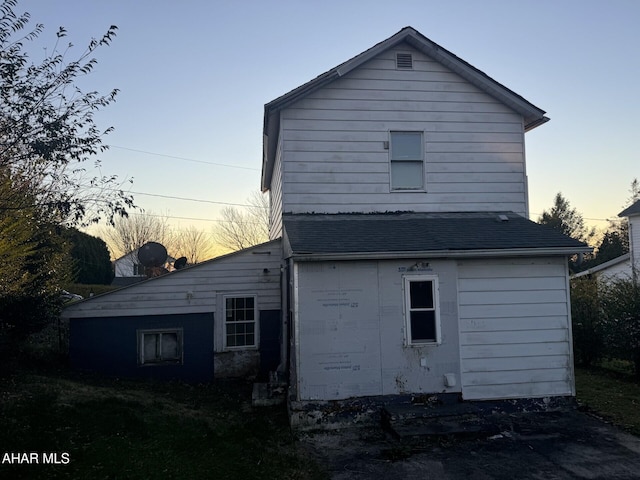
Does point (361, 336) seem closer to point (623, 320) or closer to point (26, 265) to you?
point (26, 265)

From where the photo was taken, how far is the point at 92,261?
28.3 m

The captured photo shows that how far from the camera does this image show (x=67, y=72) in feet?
23.7

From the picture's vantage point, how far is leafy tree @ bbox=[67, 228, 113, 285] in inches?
1056

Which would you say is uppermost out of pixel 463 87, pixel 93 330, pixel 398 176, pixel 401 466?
pixel 463 87

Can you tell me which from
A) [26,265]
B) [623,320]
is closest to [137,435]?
[26,265]

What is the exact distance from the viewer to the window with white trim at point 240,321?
1259 cm

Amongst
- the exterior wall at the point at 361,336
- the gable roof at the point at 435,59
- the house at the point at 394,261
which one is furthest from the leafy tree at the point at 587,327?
the exterior wall at the point at 361,336

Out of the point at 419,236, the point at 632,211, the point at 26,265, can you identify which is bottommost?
the point at 26,265

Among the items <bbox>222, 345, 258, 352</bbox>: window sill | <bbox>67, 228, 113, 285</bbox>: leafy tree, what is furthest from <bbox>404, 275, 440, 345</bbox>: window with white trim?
<bbox>67, 228, 113, 285</bbox>: leafy tree

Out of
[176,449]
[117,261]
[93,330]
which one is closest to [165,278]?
[93,330]

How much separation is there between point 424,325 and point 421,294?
596mm

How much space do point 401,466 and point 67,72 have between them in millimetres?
7749

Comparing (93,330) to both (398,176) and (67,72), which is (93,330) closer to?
(67,72)

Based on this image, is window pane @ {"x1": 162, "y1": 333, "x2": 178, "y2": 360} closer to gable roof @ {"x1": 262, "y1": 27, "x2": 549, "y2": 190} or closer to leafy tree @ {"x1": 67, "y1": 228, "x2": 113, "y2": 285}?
gable roof @ {"x1": 262, "y1": 27, "x2": 549, "y2": 190}
